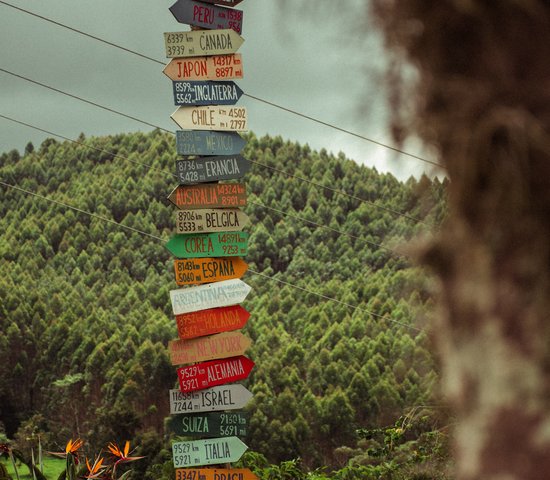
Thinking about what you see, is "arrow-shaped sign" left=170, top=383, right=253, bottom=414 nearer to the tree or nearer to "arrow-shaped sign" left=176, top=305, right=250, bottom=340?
"arrow-shaped sign" left=176, top=305, right=250, bottom=340

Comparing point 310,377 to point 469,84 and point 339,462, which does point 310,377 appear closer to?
point 339,462

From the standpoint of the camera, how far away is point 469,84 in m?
1.51

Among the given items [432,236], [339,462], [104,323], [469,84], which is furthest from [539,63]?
[104,323]

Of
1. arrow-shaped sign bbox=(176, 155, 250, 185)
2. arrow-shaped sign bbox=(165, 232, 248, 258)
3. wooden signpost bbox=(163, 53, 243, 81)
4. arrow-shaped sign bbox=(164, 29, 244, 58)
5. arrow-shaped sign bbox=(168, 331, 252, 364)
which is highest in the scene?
arrow-shaped sign bbox=(164, 29, 244, 58)

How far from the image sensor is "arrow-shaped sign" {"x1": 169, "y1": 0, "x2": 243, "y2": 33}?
6.57 m

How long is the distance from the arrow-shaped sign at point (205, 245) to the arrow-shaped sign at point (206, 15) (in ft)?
4.53

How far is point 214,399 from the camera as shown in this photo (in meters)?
6.56

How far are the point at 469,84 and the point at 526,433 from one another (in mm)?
519

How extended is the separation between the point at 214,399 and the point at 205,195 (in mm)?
1336

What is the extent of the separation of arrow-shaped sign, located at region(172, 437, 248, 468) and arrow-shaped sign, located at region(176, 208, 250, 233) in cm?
137

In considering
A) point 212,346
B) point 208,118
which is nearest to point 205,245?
point 212,346

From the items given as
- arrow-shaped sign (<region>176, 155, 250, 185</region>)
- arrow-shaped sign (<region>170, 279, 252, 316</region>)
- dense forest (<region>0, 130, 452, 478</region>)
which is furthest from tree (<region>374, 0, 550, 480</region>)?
dense forest (<region>0, 130, 452, 478</region>)

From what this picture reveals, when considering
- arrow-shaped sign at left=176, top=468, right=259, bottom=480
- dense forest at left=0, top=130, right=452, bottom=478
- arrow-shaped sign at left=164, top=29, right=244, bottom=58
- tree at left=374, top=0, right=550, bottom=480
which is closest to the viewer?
tree at left=374, top=0, right=550, bottom=480

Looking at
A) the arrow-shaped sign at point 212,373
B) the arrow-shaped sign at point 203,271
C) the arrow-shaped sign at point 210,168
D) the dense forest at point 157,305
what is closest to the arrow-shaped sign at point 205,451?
the arrow-shaped sign at point 212,373
